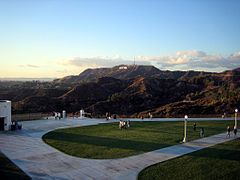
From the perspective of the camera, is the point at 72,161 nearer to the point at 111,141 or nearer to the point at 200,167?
the point at 111,141

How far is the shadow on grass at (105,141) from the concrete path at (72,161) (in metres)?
1.02

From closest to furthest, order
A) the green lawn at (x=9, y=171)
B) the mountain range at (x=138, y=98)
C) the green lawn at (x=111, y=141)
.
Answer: the green lawn at (x=9, y=171) → the green lawn at (x=111, y=141) → the mountain range at (x=138, y=98)

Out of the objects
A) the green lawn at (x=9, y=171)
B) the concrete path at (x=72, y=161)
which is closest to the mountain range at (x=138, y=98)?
the concrete path at (x=72, y=161)

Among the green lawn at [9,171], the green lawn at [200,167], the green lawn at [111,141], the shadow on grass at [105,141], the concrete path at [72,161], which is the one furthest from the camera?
the shadow on grass at [105,141]

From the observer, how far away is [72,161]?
12.4 meters

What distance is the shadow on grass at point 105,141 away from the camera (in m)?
15.5

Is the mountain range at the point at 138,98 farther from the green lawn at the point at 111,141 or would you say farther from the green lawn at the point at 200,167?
the green lawn at the point at 200,167

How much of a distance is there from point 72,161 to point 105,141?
201 inches

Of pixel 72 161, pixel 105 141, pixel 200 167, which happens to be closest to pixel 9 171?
pixel 72 161

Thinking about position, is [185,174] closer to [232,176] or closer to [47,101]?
[232,176]

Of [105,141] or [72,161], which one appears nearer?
[72,161]

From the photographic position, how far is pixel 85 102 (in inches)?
2640

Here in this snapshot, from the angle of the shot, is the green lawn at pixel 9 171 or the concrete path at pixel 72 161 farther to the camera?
the concrete path at pixel 72 161

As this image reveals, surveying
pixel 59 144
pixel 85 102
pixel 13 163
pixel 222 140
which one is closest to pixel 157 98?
pixel 85 102
